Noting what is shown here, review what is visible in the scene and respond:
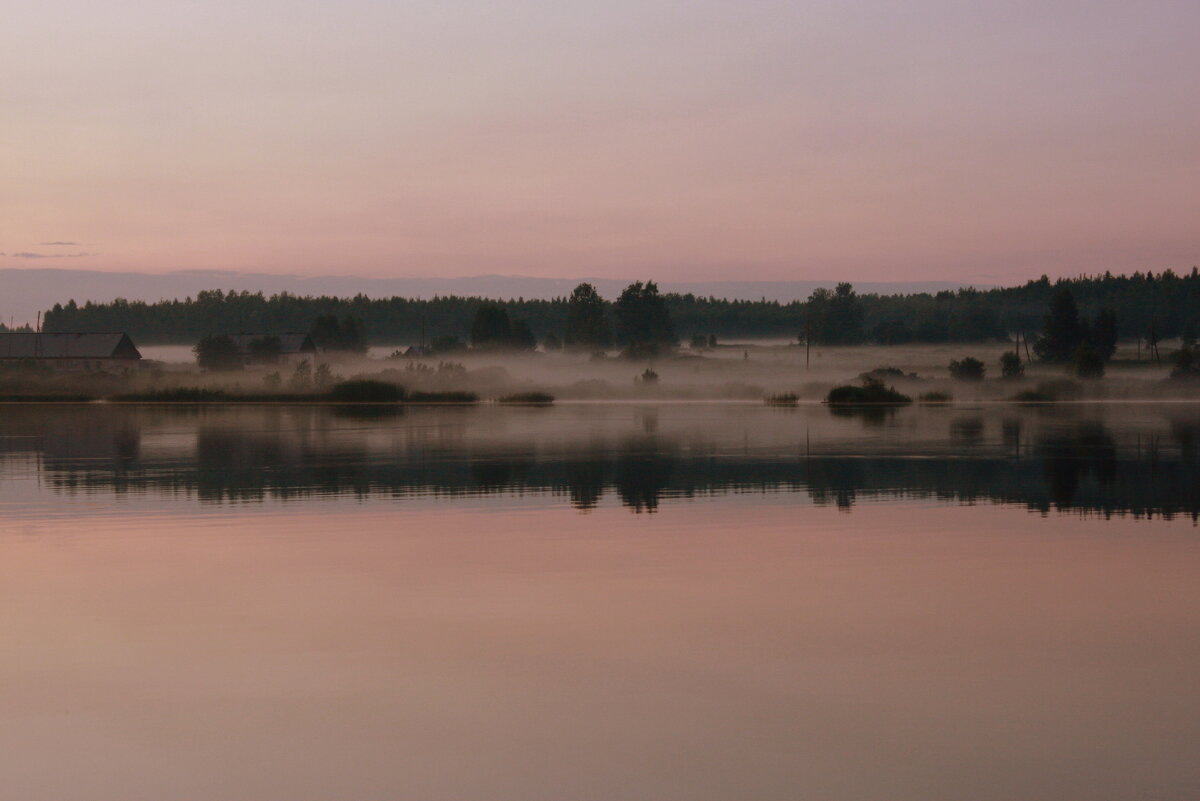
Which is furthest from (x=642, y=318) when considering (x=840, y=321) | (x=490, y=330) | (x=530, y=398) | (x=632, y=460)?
(x=632, y=460)

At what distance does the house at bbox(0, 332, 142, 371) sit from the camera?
14750cm

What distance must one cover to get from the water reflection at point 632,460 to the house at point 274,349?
97.8m

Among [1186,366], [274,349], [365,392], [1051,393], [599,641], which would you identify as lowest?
[1051,393]

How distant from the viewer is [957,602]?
47.2ft

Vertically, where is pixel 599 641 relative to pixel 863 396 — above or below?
above

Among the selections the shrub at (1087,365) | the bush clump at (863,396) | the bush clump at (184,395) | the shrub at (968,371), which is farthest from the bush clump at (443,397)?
the shrub at (1087,365)

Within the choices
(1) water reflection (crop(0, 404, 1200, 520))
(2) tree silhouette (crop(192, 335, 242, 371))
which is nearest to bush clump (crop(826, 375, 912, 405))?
(1) water reflection (crop(0, 404, 1200, 520))

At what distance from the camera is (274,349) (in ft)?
525

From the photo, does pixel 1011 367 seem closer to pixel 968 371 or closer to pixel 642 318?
pixel 968 371

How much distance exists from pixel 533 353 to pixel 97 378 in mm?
57511

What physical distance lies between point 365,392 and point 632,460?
6479 cm

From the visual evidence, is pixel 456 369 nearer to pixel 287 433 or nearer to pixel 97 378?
pixel 97 378

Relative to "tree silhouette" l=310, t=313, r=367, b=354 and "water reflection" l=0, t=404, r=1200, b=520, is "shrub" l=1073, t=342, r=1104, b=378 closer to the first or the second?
"water reflection" l=0, t=404, r=1200, b=520

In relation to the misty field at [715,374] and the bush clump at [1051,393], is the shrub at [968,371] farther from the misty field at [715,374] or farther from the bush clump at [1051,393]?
the bush clump at [1051,393]
